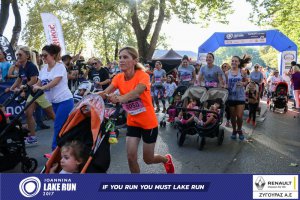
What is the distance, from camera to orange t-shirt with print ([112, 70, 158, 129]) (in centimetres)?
380

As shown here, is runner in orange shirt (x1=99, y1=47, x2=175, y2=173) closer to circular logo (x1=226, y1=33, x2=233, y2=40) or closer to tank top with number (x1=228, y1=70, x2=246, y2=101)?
tank top with number (x1=228, y1=70, x2=246, y2=101)

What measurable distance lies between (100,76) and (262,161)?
4919 mm

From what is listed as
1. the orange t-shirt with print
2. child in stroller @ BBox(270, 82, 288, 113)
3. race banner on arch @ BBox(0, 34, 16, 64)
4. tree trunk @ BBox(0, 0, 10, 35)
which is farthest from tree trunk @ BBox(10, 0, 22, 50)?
the orange t-shirt with print

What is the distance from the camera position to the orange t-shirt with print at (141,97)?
3.80 meters

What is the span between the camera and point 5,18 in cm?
1385

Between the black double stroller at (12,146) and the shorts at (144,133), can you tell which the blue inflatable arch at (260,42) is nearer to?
the shorts at (144,133)

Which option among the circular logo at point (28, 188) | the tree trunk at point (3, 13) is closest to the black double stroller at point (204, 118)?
the circular logo at point (28, 188)

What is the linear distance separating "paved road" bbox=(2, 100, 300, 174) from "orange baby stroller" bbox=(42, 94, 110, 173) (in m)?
1.76

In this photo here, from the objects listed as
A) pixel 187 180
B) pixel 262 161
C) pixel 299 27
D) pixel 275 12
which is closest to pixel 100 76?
pixel 262 161

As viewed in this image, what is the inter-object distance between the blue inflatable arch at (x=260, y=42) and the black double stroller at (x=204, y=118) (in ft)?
39.0

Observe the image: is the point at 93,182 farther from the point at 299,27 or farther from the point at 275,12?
the point at 299,27

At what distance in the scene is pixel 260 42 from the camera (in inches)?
740

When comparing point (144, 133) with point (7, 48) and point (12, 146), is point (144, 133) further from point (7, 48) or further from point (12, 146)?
point (7, 48)

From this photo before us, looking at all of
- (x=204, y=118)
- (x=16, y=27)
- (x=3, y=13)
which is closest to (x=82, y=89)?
(x=204, y=118)
